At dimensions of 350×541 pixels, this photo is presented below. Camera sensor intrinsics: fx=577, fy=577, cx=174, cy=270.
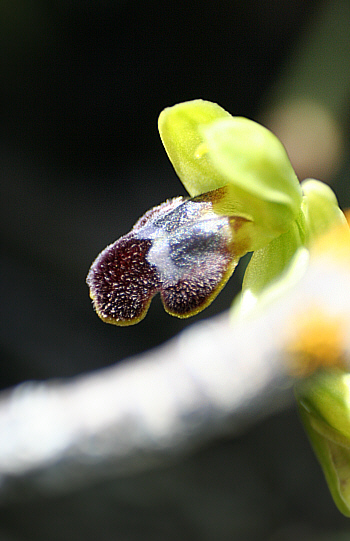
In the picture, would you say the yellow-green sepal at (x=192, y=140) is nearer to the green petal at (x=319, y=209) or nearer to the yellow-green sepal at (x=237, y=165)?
the yellow-green sepal at (x=237, y=165)

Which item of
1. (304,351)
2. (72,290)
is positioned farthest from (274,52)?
(304,351)

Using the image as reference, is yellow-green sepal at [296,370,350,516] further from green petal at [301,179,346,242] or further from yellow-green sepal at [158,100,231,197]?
yellow-green sepal at [158,100,231,197]

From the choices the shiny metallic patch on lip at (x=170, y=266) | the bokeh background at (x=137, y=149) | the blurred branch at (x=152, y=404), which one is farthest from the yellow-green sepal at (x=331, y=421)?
the bokeh background at (x=137, y=149)

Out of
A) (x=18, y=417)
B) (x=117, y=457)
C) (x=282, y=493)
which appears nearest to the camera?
(x=117, y=457)

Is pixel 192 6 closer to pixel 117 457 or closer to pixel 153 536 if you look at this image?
pixel 117 457

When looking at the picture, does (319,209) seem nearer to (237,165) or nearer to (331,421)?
(237,165)

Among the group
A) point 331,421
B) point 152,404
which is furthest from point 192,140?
point 152,404
